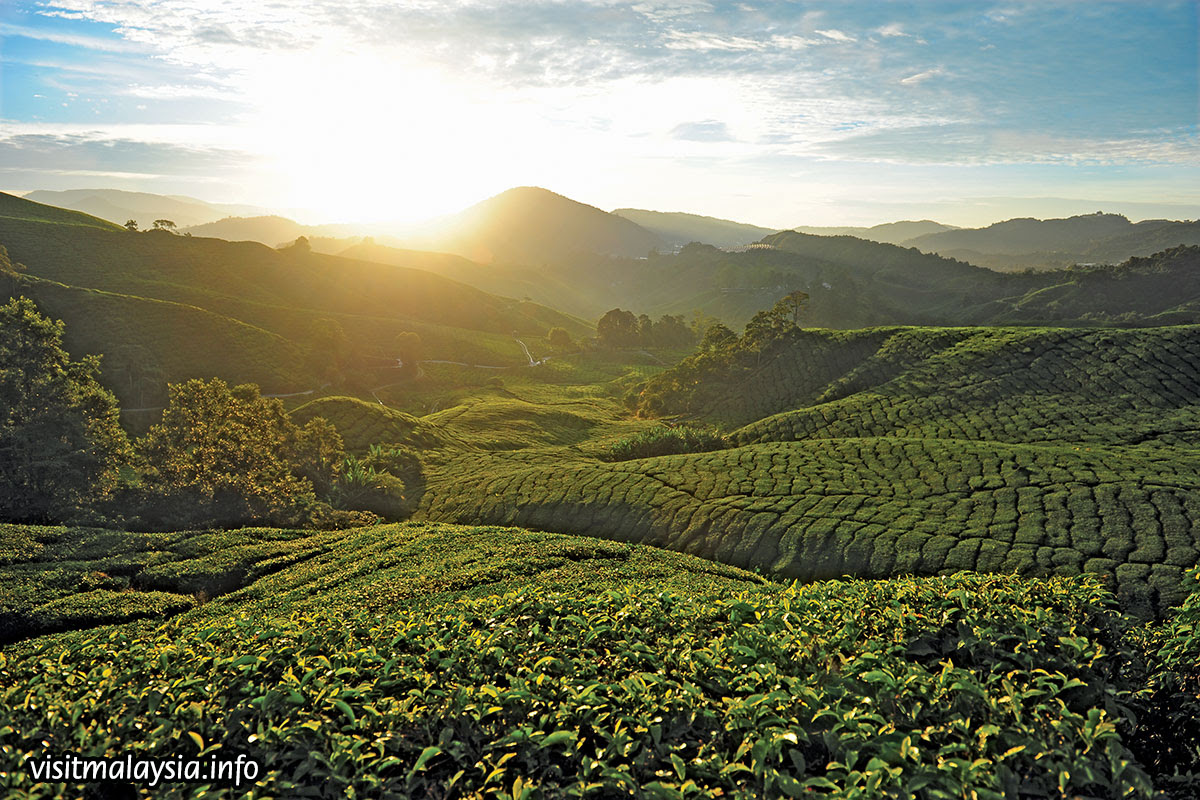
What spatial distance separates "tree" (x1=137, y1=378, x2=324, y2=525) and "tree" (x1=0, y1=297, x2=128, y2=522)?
2.12m

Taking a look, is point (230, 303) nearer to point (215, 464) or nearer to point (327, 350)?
point (327, 350)

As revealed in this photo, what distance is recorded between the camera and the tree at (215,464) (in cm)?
2909

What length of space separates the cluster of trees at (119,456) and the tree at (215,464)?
0.05m

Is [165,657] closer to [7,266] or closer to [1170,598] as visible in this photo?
[1170,598]

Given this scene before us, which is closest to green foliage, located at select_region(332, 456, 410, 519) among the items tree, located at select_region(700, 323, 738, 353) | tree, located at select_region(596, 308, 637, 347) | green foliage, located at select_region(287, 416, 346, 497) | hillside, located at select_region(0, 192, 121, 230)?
green foliage, located at select_region(287, 416, 346, 497)

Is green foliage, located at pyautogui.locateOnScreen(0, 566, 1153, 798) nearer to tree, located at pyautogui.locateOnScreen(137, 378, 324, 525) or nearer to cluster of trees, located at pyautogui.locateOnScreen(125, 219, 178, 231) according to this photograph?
tree, located at pyautogui.locateOnScreen(137, 378, 324, 525)

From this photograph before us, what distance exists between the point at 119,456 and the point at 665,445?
1354 inches

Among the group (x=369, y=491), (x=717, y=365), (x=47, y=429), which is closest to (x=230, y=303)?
(x=47, y=429)

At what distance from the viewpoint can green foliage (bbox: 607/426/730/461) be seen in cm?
4438

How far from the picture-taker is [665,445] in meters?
44.7

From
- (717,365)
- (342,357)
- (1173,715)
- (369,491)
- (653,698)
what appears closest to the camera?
(653,698)

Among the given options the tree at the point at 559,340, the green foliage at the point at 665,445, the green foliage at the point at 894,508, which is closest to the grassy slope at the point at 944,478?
the green foliage at the point at 894,508

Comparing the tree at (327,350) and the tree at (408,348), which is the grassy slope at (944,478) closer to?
the tree at (327,350)

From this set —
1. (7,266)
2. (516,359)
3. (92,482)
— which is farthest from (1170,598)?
(7,266)
